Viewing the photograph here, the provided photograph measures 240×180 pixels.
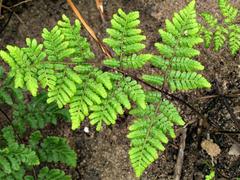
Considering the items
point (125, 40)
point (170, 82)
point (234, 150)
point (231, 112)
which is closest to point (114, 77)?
Result: point (125, 40)

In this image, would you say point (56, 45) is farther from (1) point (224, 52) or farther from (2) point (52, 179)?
(1) point (224, 52)

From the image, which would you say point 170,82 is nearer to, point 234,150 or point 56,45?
point 56,45

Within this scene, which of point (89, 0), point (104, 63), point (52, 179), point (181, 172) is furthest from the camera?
point (89, 0)

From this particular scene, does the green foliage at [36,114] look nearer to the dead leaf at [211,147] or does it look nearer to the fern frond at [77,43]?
the fern frond at [77,43]

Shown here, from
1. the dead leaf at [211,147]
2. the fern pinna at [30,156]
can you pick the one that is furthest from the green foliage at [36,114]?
the dead leaf at [211,147]

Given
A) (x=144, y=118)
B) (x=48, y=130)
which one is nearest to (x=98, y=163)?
(x=48, y=130)
